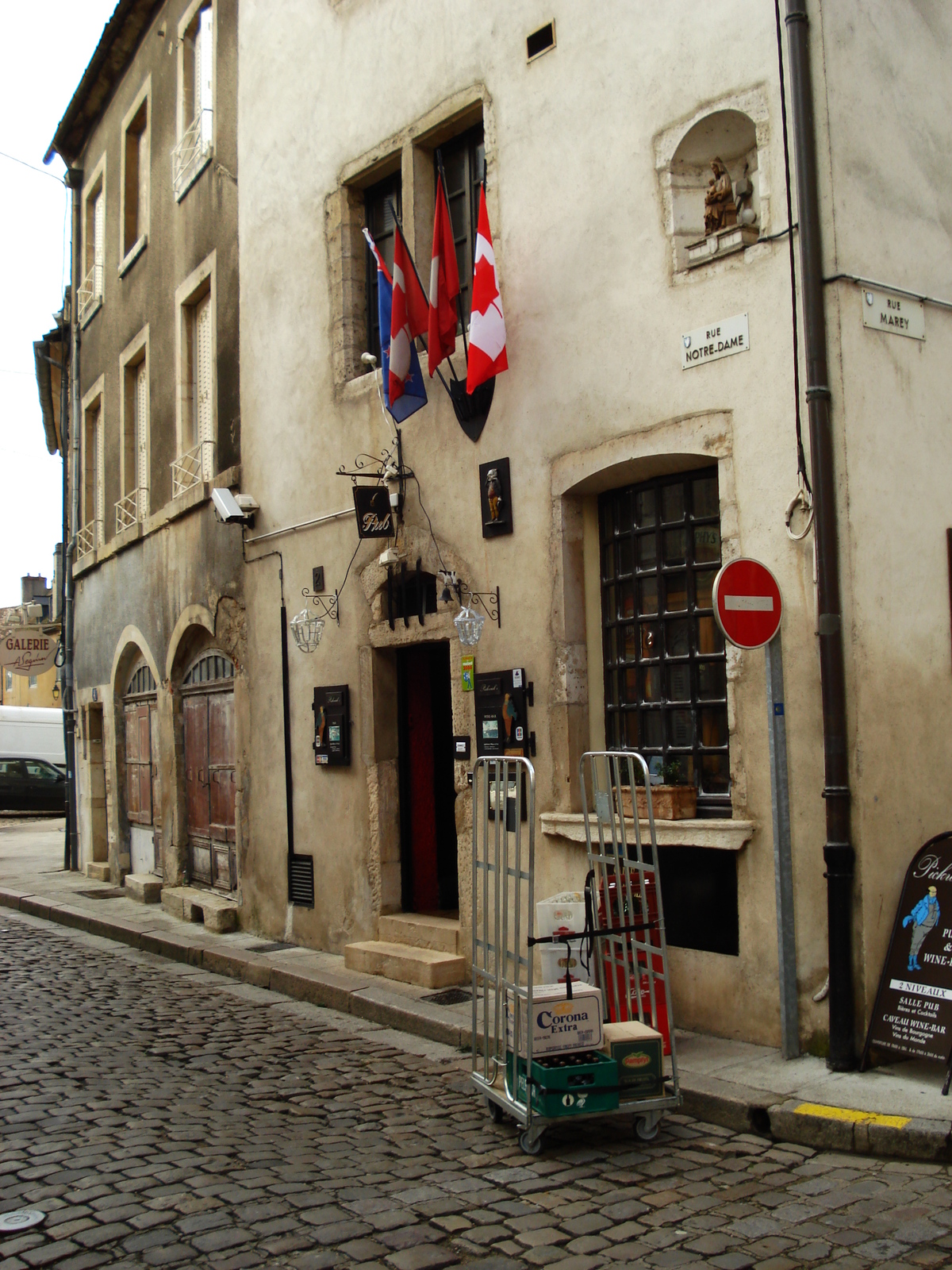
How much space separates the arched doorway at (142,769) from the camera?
14.0 m

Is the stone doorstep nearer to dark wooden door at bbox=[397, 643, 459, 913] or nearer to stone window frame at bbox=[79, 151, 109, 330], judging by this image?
dark wooden door at bbox=[397, 643, 459, 913]

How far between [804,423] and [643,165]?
1.97m

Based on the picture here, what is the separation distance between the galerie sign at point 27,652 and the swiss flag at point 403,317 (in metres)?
13.5

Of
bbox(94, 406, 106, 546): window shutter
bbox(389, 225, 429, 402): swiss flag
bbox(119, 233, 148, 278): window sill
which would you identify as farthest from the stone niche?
bbox(94, 406, 106, 546): window shutter

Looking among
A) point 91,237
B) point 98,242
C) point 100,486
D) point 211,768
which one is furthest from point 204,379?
point 91,237

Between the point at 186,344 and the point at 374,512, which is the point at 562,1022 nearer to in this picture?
the point at 374,512

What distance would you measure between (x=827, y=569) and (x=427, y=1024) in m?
3.49

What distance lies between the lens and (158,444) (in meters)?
13.7

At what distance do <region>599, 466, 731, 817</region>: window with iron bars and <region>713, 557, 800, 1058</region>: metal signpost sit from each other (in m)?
0.60

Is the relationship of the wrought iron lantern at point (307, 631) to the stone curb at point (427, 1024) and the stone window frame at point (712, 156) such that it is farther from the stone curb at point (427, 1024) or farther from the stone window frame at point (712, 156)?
the stone window frame at point (712, 156)

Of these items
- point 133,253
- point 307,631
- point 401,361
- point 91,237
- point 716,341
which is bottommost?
point 307,631

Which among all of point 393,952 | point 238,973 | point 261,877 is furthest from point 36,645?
point 393,952

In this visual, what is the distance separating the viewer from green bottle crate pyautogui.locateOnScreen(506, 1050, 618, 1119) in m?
4.73

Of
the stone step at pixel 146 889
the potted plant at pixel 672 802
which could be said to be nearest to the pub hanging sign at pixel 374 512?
the potted plant at pixel 672 802
